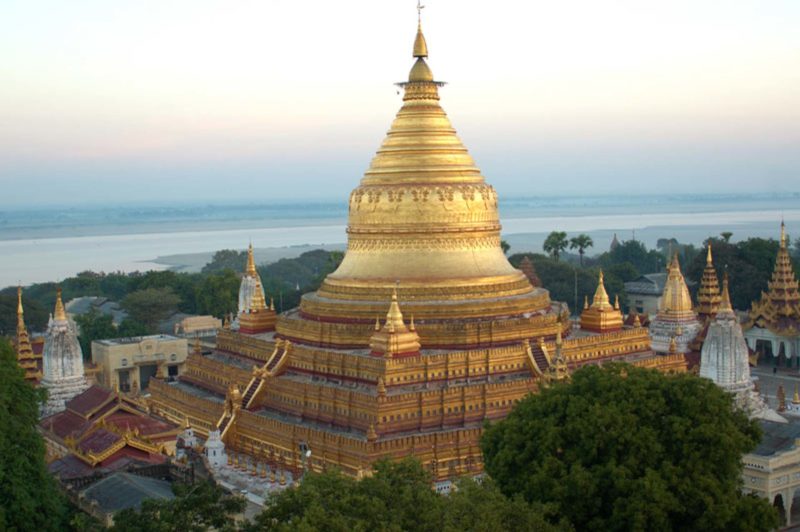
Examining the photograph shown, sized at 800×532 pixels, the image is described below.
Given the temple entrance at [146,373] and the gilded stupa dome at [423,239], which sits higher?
the gilded stupa dome at [423,239]

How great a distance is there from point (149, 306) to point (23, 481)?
4469 centimetres

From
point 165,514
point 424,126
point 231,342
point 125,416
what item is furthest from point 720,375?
point 165,514

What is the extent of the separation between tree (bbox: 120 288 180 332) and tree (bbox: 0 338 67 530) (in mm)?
42128

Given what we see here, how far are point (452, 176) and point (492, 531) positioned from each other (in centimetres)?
1903

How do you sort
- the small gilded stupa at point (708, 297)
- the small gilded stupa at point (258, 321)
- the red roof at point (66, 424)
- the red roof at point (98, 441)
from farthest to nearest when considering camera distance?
the small gilded stupa at point (708, 297) < the small gilded stupa at point (258, 321) < the red roof at point (66, 424) < the red roof at point (98, 441)

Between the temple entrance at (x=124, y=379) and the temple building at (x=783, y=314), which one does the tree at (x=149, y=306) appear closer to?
the temple entrance at (x=124, y=379)

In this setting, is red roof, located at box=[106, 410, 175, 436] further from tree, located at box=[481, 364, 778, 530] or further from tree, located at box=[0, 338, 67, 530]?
tree, located at box=[481, 364, 778, 530]

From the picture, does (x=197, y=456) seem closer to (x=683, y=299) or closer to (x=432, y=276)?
(x=432, y=276)

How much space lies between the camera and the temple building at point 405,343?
2861 centimetres

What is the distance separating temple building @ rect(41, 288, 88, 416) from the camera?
39375mm

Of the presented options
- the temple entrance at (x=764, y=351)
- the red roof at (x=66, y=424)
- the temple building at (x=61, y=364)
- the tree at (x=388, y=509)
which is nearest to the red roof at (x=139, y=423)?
the red roof at (x=66, y=424)

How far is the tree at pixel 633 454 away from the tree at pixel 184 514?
19.7 ft

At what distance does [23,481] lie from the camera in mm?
20312

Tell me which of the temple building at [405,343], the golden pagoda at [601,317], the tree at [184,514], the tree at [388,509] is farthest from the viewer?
the golden pagoda at [601,317]
